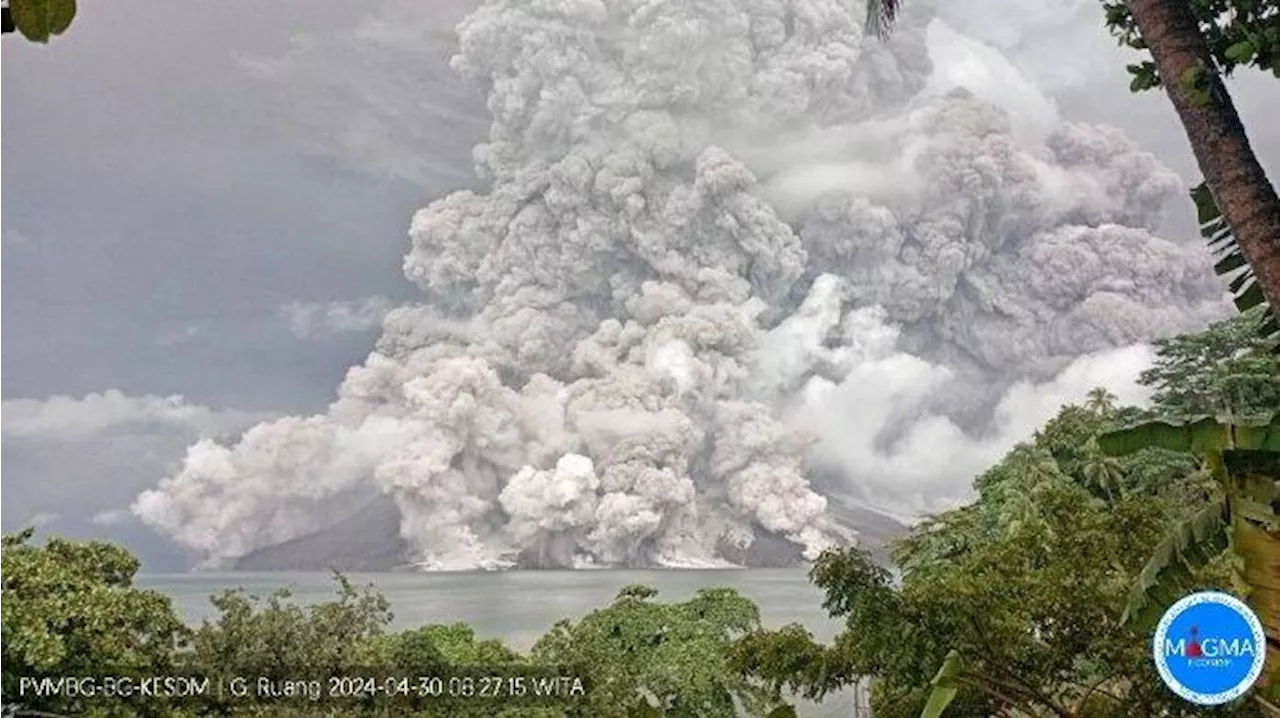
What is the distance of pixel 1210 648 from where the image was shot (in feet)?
8.88

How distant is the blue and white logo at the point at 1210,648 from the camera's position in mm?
2682

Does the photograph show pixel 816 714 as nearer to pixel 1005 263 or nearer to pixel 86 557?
pixel 86 557

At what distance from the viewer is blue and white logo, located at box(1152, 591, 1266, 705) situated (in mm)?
2682

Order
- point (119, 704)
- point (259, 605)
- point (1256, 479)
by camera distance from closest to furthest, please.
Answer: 1. point (1256, 479)
2. point (119, 704)
3. point (259, 605)

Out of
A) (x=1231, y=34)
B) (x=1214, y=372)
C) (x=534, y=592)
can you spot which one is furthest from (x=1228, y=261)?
(x=534, y=592)

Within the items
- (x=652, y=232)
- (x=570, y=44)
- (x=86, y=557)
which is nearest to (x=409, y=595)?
(x=652, y=232)

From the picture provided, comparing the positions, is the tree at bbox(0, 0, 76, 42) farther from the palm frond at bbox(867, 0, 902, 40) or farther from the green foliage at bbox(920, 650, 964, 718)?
the palm frond at bbox(867, 0, 902, 40)

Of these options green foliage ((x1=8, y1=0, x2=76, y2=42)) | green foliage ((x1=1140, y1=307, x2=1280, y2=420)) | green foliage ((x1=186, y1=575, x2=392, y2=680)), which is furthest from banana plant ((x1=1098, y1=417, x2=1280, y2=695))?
green foliage ((x1=1140, y1=307, x2=1280, y2=420))

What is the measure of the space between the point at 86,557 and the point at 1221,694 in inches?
310

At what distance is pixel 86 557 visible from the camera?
837cm

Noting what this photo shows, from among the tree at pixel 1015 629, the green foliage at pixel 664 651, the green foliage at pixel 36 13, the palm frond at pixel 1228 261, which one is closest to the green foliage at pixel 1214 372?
the green foliage at pixel 664 651

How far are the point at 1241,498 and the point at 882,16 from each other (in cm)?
224

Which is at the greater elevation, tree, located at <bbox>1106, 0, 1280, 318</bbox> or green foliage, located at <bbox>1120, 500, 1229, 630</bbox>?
tree, located at <bbox>1106, 0, 1280, 318</bbox>

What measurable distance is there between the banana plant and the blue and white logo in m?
0.31
